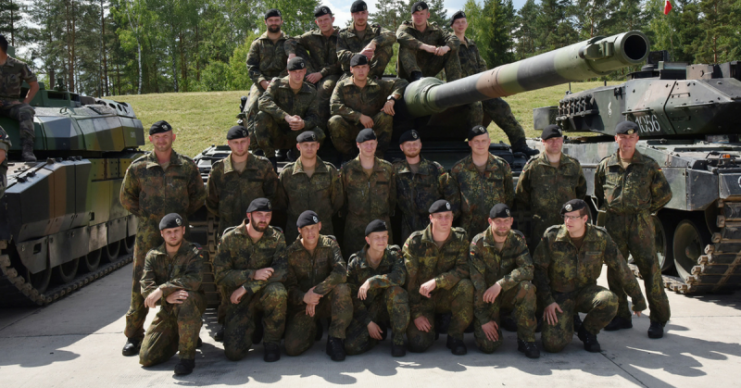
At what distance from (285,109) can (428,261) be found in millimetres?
2655

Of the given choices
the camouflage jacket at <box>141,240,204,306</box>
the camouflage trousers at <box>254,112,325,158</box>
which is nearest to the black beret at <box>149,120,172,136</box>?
the camouflage jacket at <box>141,240,204,306</box>

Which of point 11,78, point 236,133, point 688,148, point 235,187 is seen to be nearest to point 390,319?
point 235,187

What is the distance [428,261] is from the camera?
5418 mm

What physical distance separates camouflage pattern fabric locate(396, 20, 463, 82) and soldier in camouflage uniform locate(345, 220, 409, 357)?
118 inches

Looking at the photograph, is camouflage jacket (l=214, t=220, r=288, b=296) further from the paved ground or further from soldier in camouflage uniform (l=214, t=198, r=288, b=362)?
the paved ground

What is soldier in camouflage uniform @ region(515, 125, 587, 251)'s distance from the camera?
6039mm

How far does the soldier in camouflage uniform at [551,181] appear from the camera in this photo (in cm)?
604

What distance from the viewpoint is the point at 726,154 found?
6.62 metres

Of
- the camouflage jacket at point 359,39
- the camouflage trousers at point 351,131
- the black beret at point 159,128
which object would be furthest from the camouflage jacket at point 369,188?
the camouflage jacket at point 359,39

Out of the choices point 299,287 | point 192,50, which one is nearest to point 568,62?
point 299,287

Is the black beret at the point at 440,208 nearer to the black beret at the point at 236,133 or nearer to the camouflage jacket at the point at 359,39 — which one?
the black beret at the point at 236,133

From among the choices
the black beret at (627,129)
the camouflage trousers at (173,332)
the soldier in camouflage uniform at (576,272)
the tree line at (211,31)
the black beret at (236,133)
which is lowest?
the camouflage trousers at (173,332)

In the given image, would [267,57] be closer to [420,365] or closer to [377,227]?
[377,227]

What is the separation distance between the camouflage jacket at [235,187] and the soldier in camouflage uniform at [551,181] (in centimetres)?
249
